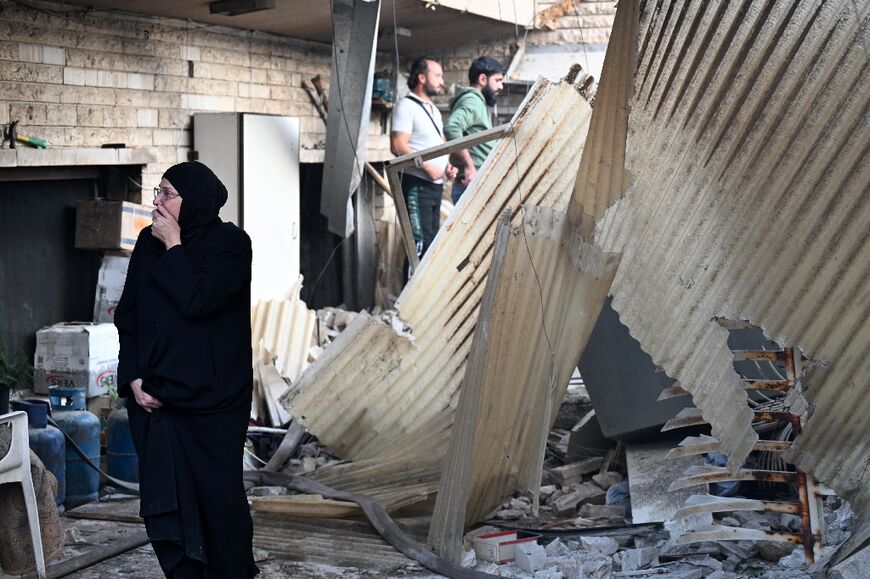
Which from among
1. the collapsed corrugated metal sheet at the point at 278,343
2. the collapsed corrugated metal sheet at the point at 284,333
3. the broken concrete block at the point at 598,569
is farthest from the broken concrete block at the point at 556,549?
the collapsed corrugated metal sheet at the point at 284,333

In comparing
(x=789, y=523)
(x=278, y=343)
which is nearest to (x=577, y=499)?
(x=789, y=523)

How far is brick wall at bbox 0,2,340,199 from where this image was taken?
7.49 metres

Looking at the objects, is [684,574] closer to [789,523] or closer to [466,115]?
[789,523]

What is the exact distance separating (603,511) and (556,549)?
64 cm

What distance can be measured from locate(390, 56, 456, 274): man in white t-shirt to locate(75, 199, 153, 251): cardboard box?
Answer: 2.23 meters

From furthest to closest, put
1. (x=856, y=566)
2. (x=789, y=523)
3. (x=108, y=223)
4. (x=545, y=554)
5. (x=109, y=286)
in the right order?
→ (x=108, y=223) → (x=109, y=286) → (x=789, y=523) → (x=545, y=554) → (x=856, y=566)

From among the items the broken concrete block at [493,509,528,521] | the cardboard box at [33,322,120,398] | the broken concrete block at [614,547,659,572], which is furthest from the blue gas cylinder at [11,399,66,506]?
the broken concrete block at [614,547,659,572]

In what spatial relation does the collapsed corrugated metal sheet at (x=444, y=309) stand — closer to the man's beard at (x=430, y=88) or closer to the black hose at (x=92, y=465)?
the black hose at (x=92, y=465)

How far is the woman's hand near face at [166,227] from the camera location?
13.6ft

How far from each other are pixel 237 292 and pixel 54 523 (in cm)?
159

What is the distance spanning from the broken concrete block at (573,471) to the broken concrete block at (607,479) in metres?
0.13

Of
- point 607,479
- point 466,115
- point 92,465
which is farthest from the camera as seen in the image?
point 466,115

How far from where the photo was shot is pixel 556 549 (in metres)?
5.43

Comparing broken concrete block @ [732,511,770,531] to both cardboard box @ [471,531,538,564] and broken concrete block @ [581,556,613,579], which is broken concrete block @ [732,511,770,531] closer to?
broken concrete block @ [581,556,613,579]
